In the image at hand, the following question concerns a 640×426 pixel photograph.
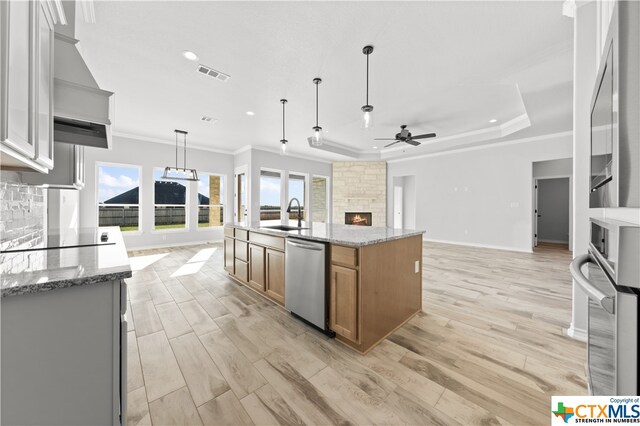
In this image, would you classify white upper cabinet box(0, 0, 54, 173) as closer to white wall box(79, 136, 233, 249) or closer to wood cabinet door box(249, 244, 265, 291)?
wood cabinet door box(249, 244, 265, 291)

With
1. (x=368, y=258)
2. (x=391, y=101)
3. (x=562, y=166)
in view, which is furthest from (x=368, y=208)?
(x=368, y=258)

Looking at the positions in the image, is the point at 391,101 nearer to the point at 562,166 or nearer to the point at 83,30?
the point at 83,30

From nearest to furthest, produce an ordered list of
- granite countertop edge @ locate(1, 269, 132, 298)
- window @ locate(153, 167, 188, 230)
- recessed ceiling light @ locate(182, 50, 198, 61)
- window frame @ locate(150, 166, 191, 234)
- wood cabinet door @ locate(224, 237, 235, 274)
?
1. granite countertop edge @ locate(1, 269, 132, 298)
2. recessed ceiling light @ locate(182, 50, 198, 61)
3. wood cabinet door @ locate(224, 237, 235, 274)
4. window frame @ locate(150, 166, 191, 234)
5. window @ locate(153, 167, 188, 230)

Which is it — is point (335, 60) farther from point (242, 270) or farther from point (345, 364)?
point (345, 364)

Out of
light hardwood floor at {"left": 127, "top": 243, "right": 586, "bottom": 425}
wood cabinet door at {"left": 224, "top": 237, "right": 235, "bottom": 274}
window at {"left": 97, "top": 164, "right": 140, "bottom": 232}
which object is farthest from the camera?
window at {"left": 97, "top": 164, "right": 140, "bottom": 232}

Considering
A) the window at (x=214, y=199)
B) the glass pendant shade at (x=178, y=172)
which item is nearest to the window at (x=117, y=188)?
the glass pendant shade at (x=178, y=172)

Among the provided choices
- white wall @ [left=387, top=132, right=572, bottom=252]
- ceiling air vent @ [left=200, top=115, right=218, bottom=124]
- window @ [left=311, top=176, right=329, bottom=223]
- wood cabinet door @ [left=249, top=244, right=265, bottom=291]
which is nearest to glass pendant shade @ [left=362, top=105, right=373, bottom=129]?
wood cabinet door @ [left=249, top=244, right=265, bottom=291]

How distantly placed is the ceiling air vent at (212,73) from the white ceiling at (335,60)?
8 cm

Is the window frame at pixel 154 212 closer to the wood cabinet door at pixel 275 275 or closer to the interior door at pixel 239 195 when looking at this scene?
the interior door at pixel 239 195

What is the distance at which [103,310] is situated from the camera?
0.92 meters

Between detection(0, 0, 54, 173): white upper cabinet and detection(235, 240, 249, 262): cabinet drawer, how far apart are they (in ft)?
6.77

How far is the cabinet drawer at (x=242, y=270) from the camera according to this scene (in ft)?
10.4

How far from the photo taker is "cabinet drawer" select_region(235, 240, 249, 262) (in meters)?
3.16

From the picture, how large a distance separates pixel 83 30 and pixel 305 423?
383cm
